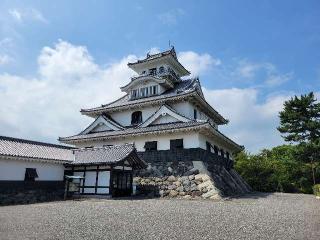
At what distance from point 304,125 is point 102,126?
2466 centimetres

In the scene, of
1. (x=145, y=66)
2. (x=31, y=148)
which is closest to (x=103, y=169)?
(x=31, y=148)

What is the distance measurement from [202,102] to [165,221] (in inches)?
775

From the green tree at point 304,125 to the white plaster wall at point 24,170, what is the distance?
27.8m

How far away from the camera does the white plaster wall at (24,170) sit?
1928 centimetres

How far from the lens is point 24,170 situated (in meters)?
20.5

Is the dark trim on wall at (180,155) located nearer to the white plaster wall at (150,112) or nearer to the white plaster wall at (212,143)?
the white plaster wall at (212,143)

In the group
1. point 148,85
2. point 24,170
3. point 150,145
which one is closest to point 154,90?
point 148,85

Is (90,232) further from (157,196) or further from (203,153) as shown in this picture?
(203,153)

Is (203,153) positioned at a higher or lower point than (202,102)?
lower

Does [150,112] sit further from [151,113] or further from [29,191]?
[29,191]

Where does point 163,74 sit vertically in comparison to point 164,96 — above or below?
above

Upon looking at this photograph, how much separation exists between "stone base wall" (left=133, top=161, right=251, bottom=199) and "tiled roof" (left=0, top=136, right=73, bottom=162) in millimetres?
6929

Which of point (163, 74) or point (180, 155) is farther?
point (163, 74)

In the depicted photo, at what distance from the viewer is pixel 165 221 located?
10.5 metres
